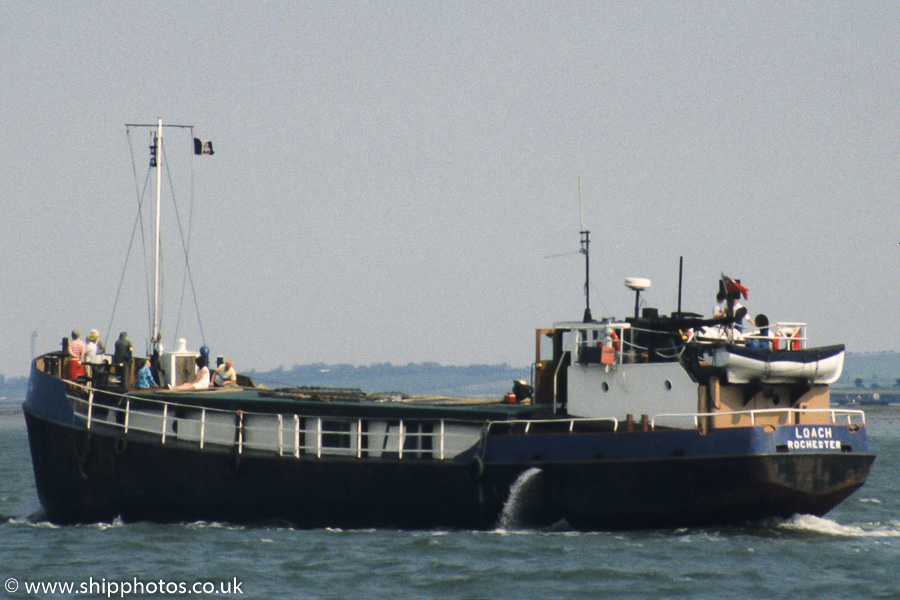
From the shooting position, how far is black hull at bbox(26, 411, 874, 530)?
2105 centimetres

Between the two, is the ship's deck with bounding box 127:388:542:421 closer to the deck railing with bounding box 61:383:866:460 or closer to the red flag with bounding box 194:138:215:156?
the deck railing with bounding box 61:383:866:460

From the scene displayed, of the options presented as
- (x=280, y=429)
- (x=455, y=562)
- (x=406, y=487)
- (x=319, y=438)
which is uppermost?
(x=280, y=429)

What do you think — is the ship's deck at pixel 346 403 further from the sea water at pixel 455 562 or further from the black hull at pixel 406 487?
the sea water at pixel 455 562

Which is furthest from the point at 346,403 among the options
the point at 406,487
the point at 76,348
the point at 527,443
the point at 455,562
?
the point at 76,348

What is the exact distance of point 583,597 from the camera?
17641 mm

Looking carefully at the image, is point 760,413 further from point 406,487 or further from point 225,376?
point 225,376

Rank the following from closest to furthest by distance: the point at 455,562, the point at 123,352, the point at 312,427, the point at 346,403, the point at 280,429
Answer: the point at 455,562
the point at 280,429
the point at 346,403
the point at 312,427
the point at 123,352

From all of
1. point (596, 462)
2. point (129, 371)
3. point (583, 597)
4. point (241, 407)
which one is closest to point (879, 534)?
point (596, 462)

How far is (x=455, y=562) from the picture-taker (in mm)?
20062

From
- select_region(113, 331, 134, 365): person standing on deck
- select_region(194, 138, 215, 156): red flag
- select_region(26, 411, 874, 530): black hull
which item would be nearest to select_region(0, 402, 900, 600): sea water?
select_region(26, 411, 874, 530): black hull

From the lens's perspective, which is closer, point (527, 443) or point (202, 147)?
point (527, 443)

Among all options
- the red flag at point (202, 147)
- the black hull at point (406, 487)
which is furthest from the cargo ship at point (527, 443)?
the red flag at point (202, 147)

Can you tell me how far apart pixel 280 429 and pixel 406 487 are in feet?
9.39

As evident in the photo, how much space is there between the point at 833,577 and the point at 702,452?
10.4 ft
